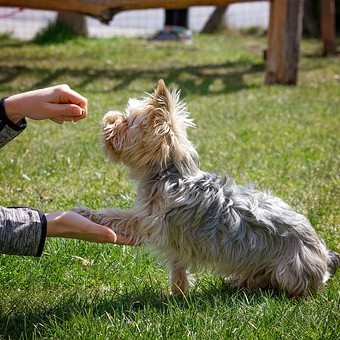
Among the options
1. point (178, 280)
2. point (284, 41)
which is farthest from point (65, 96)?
point (284, 41)

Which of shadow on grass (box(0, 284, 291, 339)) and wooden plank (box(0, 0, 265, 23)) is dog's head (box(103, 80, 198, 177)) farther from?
wooden plank (box(0, 0, 265, 23))

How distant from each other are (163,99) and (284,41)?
6790 millimetres

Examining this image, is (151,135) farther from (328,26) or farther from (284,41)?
(328,26)

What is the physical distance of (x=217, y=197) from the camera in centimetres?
405

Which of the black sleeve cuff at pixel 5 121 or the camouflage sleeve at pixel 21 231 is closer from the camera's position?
the camouflage sleeve at pixel 21 231

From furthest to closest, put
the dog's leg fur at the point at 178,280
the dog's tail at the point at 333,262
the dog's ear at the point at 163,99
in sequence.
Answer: the dog's tail at the point at 333,262 < the dog's leg fur at the point at 178,280 < the dog's ear at the point at 163,99

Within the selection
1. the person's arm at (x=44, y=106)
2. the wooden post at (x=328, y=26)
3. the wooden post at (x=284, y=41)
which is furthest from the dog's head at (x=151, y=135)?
the wooden post at (x=328, y=26)

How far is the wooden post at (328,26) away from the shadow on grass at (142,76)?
2.12 meters

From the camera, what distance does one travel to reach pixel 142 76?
35.9ft

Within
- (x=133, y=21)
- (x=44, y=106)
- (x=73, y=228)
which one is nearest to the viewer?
(x=73, y=228)

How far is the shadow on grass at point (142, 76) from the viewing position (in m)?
10.2

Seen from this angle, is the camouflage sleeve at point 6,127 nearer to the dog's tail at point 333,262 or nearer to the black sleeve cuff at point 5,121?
the black sleeve cuff at point 5,121

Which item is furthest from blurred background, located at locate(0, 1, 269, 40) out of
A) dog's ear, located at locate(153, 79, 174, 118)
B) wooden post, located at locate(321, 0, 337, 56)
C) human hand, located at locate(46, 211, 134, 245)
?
human hand, located at locate(46, 211, 134, 245)

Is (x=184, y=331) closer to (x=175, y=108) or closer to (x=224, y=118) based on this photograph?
(x=175, y=108)
